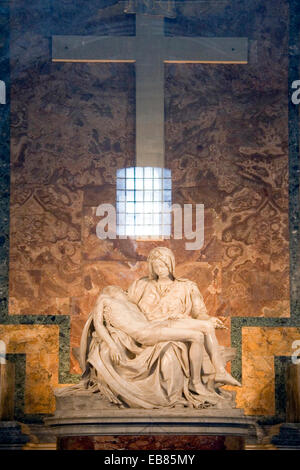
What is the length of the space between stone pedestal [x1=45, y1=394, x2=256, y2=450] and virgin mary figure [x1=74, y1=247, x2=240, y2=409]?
14cm

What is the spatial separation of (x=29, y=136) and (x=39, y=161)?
28 centimetres

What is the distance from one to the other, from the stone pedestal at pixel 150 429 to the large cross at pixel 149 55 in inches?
123

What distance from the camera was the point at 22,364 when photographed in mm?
11906

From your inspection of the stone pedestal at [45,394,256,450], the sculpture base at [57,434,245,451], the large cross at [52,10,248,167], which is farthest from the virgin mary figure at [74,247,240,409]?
the large cross at [52,10,248,167]

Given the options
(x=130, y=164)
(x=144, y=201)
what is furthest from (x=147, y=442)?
(x=130, y=164)

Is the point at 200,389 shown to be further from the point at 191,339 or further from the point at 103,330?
the point at 103,330

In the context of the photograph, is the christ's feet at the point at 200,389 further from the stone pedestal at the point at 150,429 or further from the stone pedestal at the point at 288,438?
the stone pedestal at the point at 288,438

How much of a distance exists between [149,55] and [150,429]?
13.8ft

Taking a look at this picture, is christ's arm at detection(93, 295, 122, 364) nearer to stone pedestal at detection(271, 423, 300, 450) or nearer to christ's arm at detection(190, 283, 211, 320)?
christ's arm at detection(190, 283, 211, 320)

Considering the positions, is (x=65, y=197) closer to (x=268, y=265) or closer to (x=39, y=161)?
(x=39, y=161)

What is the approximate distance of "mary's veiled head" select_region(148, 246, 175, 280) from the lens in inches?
438

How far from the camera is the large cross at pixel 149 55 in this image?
1230 cm

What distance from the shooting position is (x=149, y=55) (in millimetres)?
12406

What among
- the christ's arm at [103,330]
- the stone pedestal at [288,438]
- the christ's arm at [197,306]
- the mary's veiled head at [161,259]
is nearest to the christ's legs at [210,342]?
the christ's arm at [197,306]
